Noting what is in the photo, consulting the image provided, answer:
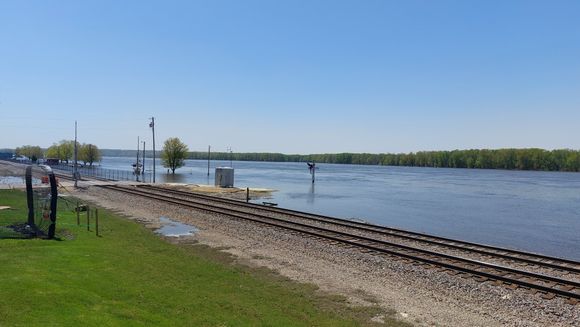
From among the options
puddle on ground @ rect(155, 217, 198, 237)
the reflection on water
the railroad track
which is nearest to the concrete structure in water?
the reflection on water

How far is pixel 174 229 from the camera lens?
75.7ft

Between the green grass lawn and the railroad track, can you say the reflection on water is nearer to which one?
the railroad track

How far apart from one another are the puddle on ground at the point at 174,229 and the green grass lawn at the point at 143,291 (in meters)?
5.05

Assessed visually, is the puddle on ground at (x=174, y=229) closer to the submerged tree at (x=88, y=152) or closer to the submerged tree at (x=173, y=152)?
the submerged tree at (x=173, y=152)

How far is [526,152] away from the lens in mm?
189125

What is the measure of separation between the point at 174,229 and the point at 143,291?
41.9 ft

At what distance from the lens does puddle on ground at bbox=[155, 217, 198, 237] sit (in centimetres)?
2169

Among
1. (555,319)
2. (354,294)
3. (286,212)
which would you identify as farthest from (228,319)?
(286,212)

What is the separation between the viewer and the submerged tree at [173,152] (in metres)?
107

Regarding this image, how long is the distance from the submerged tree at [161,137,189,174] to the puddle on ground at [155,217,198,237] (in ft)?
274

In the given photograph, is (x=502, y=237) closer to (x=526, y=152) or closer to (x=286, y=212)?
(x=286, y=212)

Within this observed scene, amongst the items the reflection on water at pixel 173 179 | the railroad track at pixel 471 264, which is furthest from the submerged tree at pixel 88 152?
the railroad track at pixel 471 264

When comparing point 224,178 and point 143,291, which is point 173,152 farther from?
point 143,291

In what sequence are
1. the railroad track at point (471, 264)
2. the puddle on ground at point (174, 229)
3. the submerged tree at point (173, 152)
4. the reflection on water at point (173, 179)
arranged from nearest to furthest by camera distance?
the railroad track at point (471, 264), the puddle on ground at point (174, 229), the reflection on water at point (173, 179), the submerged tree at point (173, 152)
